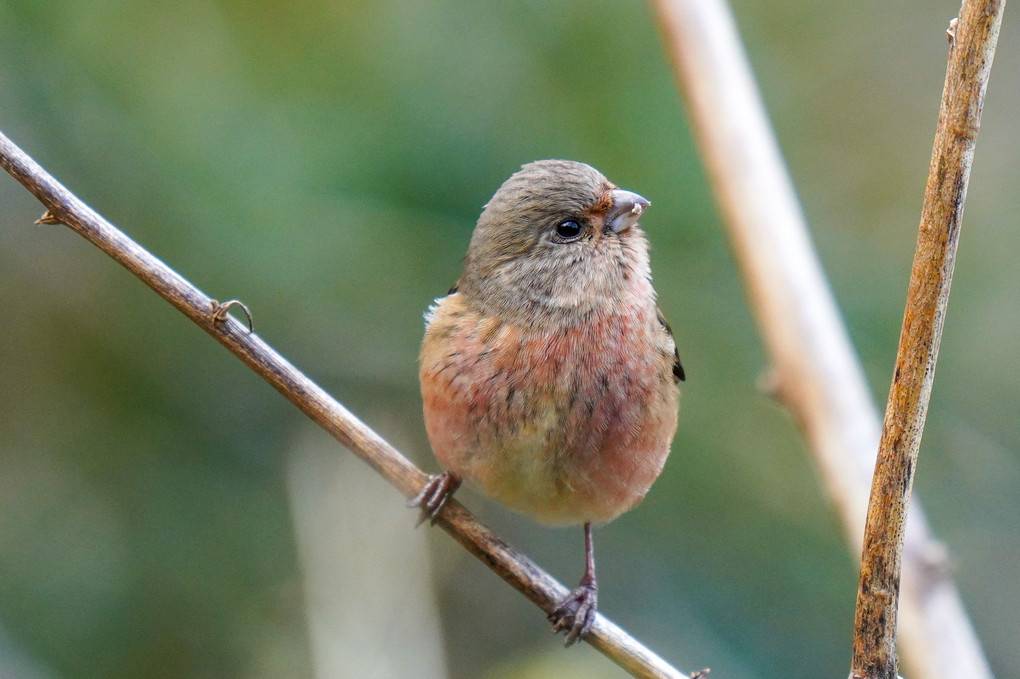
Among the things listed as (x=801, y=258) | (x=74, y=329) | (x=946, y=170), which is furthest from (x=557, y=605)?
(x=74, y=329)

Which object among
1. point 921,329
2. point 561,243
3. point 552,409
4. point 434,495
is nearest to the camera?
point 921,329

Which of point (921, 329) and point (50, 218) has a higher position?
point (921, 329)

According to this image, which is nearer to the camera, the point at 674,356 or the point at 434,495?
the point at 434,495

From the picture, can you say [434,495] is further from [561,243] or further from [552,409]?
[561,243]

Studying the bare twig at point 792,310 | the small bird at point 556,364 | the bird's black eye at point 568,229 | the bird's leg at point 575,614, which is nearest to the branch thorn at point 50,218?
the small bird at point 556,364

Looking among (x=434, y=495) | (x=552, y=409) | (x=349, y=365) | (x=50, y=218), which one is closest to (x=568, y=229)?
(x=552, y=409)

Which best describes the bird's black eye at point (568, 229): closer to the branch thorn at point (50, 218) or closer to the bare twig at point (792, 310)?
the bare twig at point (792, 310)

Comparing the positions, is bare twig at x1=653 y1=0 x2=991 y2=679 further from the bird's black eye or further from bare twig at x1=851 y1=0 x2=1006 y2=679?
bare twig at x1=851 y1=0 x2=1006 y2=679
